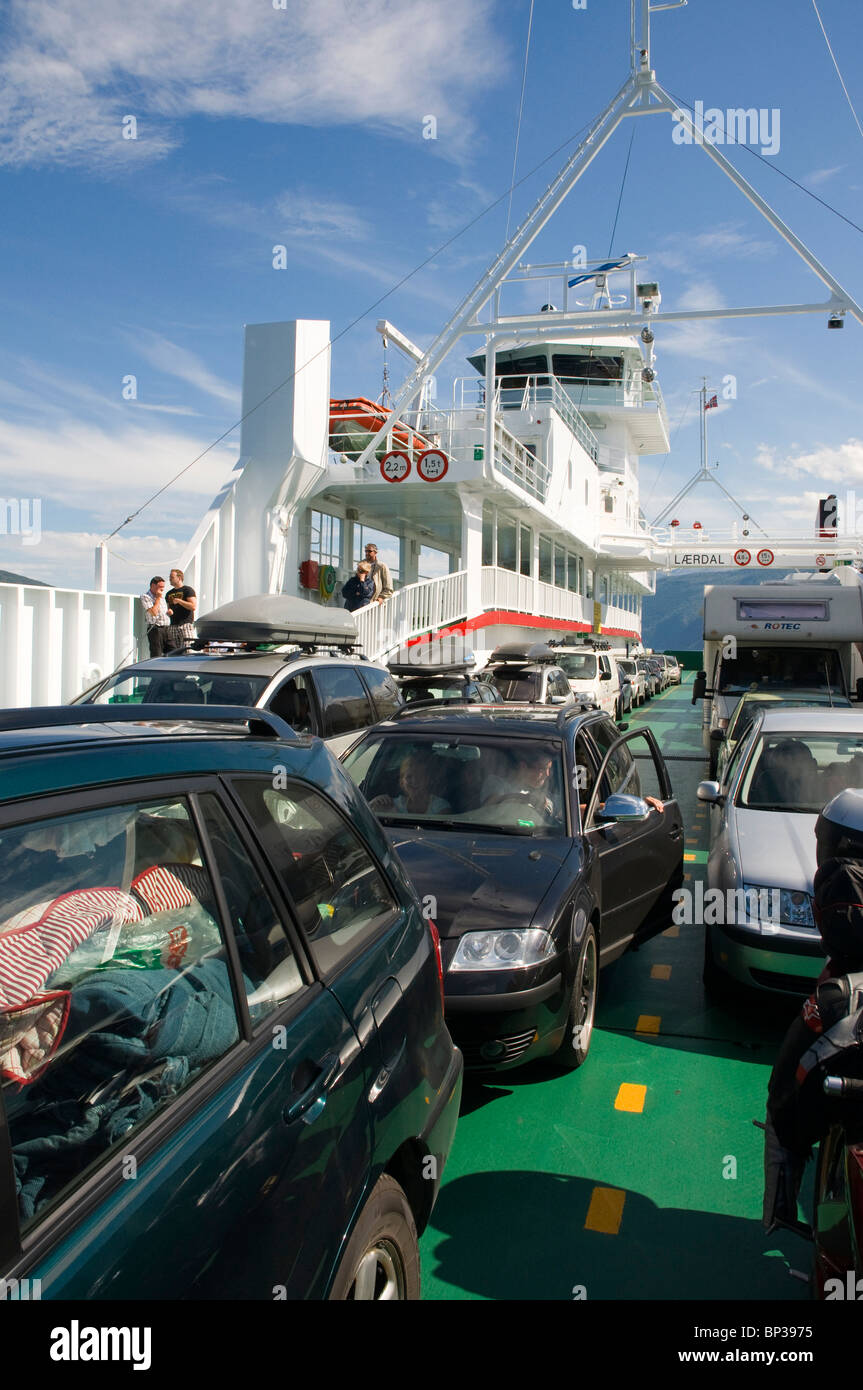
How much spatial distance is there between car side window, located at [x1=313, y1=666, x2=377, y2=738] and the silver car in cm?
329

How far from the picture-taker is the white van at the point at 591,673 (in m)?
19.5

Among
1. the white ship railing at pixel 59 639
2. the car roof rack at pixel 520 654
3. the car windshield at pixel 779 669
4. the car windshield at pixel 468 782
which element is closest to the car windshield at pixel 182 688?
the white ship railing at pixel 59 639

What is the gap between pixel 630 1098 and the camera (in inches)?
155


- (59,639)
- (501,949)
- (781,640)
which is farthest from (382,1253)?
(781,640)

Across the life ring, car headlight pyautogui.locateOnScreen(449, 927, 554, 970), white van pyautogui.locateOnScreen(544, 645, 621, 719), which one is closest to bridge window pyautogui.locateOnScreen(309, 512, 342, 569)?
the life ring

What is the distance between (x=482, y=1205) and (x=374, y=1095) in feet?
4.77

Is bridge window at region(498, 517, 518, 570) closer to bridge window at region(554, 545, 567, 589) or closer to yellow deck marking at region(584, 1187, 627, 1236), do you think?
bridge window at region(554, 545, 567, 589)

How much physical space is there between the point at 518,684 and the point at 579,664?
642 centimetres

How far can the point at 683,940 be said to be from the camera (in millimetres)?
6367

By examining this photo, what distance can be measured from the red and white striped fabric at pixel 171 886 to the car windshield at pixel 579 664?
60.0 feet

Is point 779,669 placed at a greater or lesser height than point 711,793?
greater

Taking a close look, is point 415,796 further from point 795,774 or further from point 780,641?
point 780,641

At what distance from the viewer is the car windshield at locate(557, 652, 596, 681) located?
2002 cm

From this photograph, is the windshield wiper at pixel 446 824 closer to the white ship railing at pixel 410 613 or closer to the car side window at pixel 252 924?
the car side window at pixel 252 924
